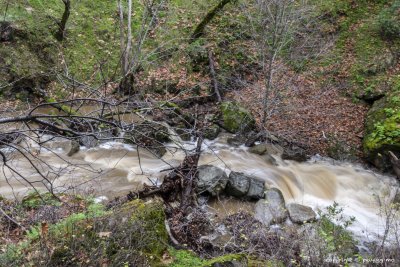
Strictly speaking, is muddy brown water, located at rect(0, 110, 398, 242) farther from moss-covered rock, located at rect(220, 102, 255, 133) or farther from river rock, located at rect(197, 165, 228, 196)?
moss-covered rock, located at rect(220, 102, 255, 133)

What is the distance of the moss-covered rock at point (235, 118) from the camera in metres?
10.4

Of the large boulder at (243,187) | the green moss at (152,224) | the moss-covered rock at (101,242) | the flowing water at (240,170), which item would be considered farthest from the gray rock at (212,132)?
the moss-covered rock at (101,242)

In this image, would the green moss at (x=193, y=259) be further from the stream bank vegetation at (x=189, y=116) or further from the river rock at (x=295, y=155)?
the river rock at (x=295, y=155)

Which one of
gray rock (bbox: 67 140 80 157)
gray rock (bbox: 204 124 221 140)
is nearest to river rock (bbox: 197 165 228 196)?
gray rock (bbox: 204 124 221 140)

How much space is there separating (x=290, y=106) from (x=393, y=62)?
446cm

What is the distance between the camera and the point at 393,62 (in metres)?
11.9

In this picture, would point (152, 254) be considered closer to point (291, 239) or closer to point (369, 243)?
point (291, 239)

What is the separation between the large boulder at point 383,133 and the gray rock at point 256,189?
3109 millimetres

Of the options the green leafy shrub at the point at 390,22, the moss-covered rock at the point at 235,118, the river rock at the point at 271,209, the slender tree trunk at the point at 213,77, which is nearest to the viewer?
the river rock at the point at 271,209

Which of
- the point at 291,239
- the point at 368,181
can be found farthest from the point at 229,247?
the point at 368,181

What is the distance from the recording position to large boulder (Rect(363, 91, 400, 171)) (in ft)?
29.3

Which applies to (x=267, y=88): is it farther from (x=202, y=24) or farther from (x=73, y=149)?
(x=202, y=24)

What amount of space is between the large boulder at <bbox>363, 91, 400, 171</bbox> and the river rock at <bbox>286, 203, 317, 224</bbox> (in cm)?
266

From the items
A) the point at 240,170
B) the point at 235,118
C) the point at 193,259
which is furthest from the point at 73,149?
the point at 193,259
